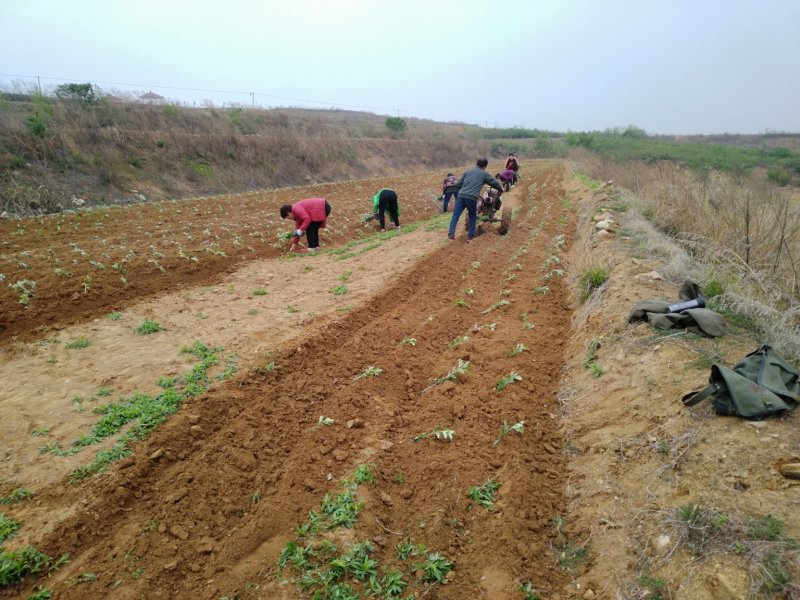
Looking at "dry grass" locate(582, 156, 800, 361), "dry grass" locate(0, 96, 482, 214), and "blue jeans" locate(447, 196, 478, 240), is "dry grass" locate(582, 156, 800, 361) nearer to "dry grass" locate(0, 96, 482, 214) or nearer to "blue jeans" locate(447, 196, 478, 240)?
"blue jeans" locate(447, 196, 478, 240)

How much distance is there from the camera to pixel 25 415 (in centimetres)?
405

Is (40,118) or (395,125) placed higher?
(395,125)

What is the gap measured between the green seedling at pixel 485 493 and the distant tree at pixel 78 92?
26.2m

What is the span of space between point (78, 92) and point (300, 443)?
84.1 ft

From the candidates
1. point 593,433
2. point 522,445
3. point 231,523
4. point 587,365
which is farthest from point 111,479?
point 587,365

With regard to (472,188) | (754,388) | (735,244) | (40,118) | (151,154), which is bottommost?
(754,388)

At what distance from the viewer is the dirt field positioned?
2617 millimetres

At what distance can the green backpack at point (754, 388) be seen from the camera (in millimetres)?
2812

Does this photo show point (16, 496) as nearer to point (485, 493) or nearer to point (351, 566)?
point (351, 566)

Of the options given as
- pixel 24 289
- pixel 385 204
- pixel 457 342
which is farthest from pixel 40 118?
pixel 457 342

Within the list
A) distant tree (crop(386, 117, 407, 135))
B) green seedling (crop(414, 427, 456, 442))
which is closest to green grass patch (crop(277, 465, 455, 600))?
green seedling (crop(414, 427, 456, 442))

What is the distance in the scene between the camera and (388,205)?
12.6m

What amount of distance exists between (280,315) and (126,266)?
3.74 m

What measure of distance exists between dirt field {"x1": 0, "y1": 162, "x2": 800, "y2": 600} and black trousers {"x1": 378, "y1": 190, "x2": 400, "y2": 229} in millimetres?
5726
